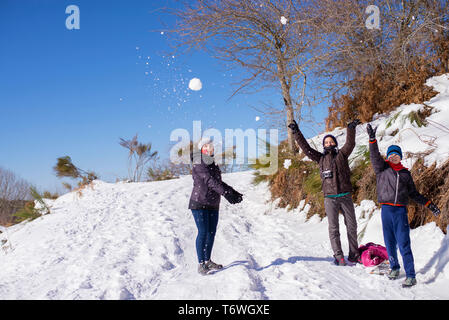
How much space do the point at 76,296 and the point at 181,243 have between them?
2063 mm

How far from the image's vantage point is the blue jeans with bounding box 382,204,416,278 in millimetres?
3490

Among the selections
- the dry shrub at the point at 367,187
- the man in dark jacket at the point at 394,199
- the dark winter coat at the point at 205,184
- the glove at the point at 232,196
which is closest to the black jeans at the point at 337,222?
the man in dark jacket at the point at 394,199

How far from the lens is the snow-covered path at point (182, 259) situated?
3395 mm

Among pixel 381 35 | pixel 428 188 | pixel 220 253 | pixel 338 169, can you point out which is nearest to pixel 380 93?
pixel 381 35

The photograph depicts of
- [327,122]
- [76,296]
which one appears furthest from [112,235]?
[327,122]

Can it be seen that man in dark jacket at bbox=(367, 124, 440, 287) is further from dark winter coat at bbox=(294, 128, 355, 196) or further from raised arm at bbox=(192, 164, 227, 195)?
raised arm at bbox=(192, 164, 227, 195)

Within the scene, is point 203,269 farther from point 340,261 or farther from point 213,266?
point 340,261

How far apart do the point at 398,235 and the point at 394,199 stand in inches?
14.9

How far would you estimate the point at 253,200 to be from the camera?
8.83 m

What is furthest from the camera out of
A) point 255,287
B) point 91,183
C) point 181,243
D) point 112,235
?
point 91,183

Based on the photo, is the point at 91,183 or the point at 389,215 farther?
the point at 91,183

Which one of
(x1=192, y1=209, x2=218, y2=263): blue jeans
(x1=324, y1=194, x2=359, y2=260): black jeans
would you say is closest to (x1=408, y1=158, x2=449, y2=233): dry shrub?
(x1=324, y1=194, x2=359, y2=260): black jeans
